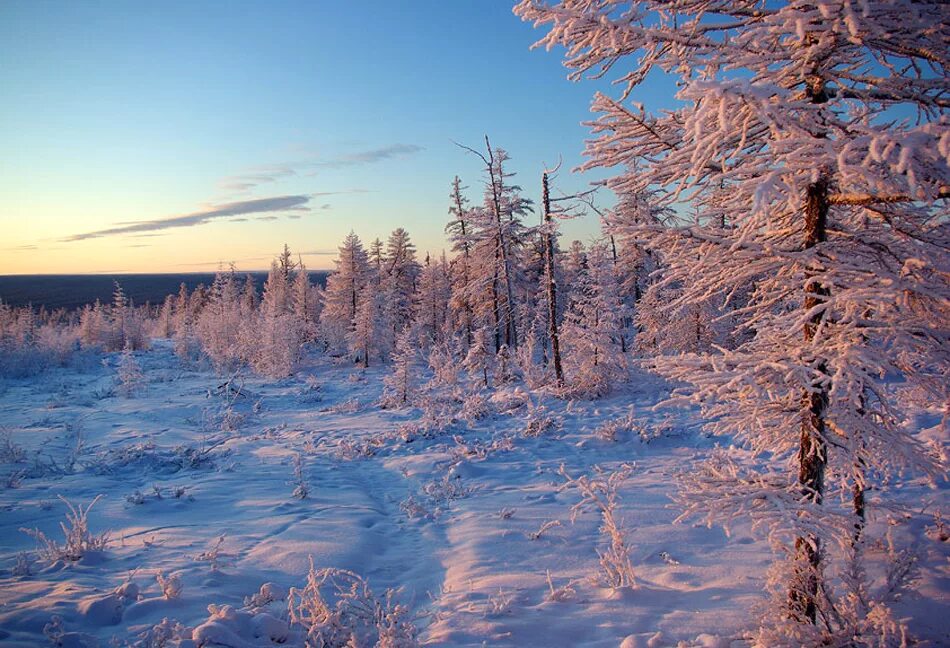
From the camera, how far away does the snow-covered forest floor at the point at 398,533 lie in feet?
12.9

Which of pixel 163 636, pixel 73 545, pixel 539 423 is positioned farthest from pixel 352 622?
pixel 539 423

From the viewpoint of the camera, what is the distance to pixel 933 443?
7.43 metres

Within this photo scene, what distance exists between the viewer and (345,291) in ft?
122

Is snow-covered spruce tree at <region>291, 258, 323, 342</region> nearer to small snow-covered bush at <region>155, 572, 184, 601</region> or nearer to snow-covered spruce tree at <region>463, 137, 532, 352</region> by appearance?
snow-covered spruce tree at <region>463, 137, 532, 352</region>

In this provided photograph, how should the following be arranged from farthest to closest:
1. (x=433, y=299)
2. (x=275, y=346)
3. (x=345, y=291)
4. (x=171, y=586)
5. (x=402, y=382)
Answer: (x=433, y=299), (x=345, y=291), (x=275, y=346), (x=402, y=382), (x=171, y=586)

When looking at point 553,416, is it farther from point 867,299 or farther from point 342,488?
point 867,299

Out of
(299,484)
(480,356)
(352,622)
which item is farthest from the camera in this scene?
(480,356)

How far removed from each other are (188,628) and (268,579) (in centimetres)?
131

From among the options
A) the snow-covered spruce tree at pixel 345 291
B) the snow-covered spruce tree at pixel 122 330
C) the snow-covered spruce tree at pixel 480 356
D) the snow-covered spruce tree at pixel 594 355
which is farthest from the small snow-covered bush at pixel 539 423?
the snow-covered spruce tree at pixel 122 330

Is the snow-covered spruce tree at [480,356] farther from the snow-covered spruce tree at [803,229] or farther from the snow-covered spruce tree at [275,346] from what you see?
the snow-covered spruce tree at [803,229]

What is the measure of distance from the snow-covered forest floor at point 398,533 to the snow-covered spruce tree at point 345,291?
75.3 feet

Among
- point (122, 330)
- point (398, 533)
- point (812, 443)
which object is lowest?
point (398, 533)

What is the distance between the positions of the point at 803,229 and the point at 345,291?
36.3m

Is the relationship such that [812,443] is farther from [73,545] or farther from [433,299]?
[433,299]
